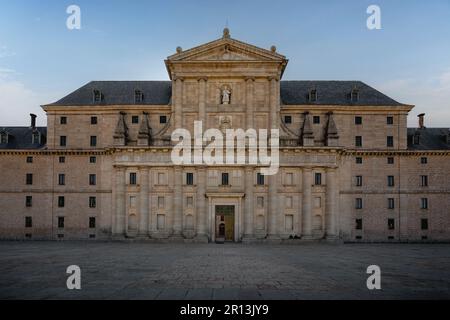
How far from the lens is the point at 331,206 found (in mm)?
51031

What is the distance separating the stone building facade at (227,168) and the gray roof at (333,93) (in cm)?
26

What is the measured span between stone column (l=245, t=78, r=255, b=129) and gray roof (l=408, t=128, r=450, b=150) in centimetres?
2232

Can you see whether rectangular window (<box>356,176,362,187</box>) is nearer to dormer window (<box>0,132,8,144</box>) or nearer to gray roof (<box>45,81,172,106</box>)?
gray roof (<box>45,81,172,106</box>)

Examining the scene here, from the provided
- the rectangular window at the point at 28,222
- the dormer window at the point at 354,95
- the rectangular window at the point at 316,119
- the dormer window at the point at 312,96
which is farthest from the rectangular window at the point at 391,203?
the rectangular window at the point at 28,222

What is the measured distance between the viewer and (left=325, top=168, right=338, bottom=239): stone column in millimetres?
50688

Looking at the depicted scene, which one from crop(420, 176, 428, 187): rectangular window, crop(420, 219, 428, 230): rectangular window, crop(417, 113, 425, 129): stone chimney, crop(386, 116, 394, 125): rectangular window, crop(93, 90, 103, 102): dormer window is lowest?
crop(420, 219, 428, 230): rectangular window

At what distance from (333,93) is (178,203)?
26276 mm

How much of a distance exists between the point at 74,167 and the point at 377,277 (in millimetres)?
43849

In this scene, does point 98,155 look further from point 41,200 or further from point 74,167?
point 41,200

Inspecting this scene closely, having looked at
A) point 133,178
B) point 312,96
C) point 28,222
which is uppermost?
point 312,96

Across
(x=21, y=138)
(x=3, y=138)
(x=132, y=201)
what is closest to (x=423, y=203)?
(x=132, y=201)

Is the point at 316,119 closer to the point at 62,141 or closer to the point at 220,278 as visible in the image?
the point at 62,141

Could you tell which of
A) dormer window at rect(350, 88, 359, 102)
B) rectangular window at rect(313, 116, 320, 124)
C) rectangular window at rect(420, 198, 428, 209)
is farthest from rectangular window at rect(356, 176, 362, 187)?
dormer window at rect(350, 88, 359, 102)
